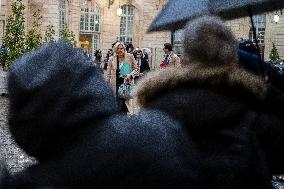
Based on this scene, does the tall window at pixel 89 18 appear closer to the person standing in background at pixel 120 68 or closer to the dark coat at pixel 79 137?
the person standing in background at pixel 120 68

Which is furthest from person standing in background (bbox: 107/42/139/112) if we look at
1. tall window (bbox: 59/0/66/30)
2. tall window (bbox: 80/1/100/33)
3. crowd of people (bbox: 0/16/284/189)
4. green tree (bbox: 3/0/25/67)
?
tall window (bbox: 80/1/100/33)

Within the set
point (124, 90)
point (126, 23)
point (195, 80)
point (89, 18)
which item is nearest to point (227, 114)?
point (195, 80)

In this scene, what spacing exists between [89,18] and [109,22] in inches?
54.2

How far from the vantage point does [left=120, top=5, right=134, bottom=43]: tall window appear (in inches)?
1780

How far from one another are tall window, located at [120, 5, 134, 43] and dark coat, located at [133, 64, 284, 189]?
42.4 metres

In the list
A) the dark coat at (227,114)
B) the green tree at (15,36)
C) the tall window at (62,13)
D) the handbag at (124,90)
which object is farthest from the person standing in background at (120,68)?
the tall window at (62,13)

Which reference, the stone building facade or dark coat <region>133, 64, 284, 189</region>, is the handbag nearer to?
dark coat <region>133, 64, 284, 189</region>

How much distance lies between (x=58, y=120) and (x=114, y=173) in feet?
0.61

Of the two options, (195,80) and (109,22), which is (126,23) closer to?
(109,22)

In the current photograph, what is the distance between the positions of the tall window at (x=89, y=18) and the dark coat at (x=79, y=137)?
42103mm

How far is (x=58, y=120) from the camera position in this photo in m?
1.69

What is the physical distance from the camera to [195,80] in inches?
103

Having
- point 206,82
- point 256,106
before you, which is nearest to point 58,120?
point 206,82

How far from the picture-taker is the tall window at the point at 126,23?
45219 mm
